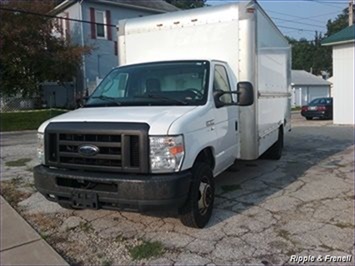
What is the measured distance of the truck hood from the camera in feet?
13.6

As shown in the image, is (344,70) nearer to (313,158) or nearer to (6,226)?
(313,158)

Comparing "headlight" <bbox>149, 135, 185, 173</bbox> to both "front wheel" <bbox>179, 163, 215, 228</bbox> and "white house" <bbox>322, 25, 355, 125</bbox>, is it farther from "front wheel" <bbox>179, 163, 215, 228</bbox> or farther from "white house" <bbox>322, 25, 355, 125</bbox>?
"white house" <bbox>322, 25, 355, 125</bbox>

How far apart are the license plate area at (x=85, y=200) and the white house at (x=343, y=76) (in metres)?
17.4

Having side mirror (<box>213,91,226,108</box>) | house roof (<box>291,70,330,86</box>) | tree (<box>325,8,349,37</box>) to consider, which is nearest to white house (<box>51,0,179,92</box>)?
side mirror (<box>213,91,226,108</box>)

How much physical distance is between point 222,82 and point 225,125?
65 centimetres

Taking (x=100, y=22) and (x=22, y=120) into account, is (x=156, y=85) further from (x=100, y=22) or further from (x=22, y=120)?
(x=100, y=22)

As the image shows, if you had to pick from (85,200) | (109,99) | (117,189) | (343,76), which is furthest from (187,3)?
(117,189)

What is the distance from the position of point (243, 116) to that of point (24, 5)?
63.6ft

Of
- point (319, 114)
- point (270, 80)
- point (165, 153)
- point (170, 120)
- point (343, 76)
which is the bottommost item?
point (319, 114)

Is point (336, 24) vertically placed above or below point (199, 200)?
above

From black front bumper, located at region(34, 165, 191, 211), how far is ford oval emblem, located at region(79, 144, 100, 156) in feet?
0.73

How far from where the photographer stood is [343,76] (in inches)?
754

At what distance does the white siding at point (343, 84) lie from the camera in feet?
62.0

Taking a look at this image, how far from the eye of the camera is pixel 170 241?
179 inches
